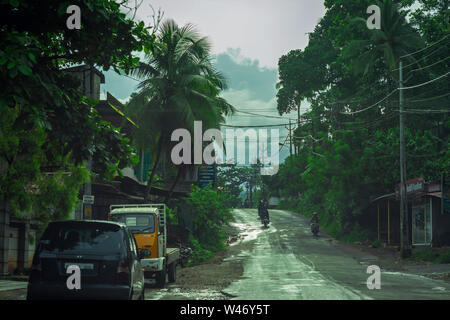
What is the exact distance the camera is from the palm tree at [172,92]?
1063 inches

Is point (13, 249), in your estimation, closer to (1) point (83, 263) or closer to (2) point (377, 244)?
(1) point (83, 263)

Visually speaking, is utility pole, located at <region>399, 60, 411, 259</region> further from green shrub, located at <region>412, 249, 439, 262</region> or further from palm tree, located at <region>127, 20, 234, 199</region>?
palm tree, located at <region>127, 20, 234, 199</region>

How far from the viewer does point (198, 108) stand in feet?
90.1

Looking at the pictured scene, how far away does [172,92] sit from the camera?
90.1 ft

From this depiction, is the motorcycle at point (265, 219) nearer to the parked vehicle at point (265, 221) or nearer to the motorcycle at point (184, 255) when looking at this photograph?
the parked vehicle at point (265, 221)

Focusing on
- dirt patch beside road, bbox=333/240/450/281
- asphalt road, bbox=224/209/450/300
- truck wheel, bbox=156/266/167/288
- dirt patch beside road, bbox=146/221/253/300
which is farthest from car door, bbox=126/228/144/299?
dirt patch beside road, bbox=333/240/450/281

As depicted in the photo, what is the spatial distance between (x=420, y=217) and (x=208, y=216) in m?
11.1

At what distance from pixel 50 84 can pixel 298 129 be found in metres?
55.3

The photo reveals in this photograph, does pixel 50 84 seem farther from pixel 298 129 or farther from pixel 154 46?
pixel 298 129

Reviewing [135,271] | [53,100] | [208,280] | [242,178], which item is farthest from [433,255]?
[242,178]

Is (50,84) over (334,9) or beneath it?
beneath

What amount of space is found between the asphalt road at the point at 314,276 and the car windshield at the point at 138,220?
290 centimetres

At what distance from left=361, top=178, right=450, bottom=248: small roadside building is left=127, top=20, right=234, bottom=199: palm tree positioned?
10299mm
